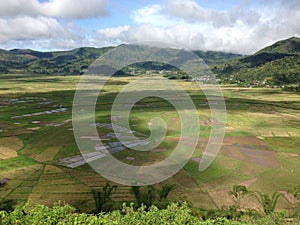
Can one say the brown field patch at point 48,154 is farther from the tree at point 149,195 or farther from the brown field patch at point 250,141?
the brown field patch at point 250,141

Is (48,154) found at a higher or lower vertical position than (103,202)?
higher

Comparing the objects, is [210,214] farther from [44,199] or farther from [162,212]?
[44,199]

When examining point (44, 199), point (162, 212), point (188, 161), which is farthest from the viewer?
point (188, 161)

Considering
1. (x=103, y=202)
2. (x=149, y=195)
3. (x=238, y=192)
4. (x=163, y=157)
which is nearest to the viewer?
(x=103, y=202)

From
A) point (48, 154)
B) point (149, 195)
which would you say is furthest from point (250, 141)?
point (48, 154)

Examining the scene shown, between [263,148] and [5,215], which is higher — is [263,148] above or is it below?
below

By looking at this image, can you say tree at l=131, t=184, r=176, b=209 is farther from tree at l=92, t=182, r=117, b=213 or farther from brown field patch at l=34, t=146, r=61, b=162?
brown field patch at l=34, t=146, r=61, b=162

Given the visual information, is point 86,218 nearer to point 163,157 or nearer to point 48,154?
point 163,157

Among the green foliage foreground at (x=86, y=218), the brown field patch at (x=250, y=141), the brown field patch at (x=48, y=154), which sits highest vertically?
the green foliage foreground at (x=86, y=218)

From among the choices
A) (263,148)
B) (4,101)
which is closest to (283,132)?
(263,148)

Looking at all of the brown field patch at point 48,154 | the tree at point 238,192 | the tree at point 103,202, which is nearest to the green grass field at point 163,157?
the brown field patch at point 48,154

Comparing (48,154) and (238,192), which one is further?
(48,154)
